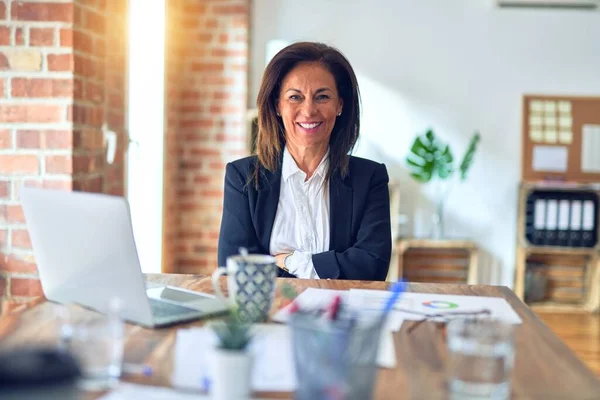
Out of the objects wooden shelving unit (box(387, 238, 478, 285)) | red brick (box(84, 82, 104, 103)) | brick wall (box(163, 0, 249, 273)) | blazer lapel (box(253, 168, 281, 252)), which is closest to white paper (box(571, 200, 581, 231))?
wooden shelving unit (box(387, 238, 478, 285))

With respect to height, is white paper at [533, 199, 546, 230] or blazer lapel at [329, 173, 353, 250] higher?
blazer lapel at [329, 173, 353, 250]

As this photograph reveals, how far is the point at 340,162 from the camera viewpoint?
2236 mm

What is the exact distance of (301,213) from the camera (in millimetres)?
2170

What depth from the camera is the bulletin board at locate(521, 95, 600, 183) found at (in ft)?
16.3

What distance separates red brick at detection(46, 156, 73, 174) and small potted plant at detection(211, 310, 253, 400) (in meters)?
1.45

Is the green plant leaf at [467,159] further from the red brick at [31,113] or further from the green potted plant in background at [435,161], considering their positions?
the red brick at [31,113]

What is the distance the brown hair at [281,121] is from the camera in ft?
7.33

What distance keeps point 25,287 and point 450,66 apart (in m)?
3.55

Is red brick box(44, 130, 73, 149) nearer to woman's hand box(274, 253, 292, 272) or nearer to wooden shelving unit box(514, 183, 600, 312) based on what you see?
woman's hand box(274, 253, 292, 272)

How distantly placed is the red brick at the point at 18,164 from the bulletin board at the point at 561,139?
12.1 ft

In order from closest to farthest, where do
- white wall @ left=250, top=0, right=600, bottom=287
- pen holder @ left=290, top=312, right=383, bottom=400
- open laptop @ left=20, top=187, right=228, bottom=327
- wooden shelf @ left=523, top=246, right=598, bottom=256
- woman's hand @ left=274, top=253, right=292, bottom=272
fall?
pen holder @ left=290, top=312, right=383, bottom=400, open laptop @ left=20, top=187, right=228, bottom=327, woman's hand @ left=274, top=253, right=292, bottom=272, wooden shelf @ left=523, top=246, right=598, bottom=256, white wall @ left=250, top=0, right=600, bottom=287

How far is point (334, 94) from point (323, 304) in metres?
1.01

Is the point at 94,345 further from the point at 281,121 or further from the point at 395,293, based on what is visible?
the point at 281,121

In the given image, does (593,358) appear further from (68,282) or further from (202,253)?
(68,282)
